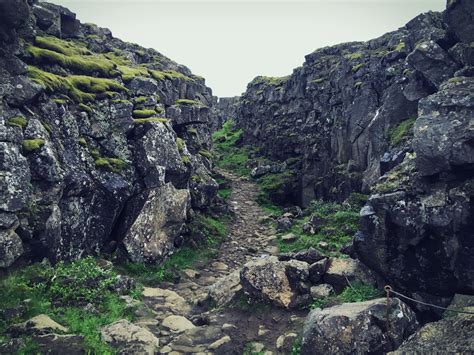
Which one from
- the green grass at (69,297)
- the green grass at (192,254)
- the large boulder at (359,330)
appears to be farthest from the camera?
the green grass at (192,254)

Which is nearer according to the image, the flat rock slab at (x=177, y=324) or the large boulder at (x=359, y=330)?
the large boulder at (x=359, y=330)

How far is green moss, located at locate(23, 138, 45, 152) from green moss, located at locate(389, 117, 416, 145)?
839 inches

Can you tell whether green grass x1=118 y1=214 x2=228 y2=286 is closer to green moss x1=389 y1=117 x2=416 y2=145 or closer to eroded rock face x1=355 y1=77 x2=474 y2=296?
eroded rock face x1=355 y1=77 x2=474 y2=296

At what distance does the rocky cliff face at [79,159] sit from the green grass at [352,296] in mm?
10237

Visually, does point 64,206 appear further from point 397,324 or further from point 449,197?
point 449,197

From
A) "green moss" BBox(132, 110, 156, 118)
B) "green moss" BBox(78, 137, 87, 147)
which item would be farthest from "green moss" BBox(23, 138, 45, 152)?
"green moss" BBox(132, 110, 156, 118)

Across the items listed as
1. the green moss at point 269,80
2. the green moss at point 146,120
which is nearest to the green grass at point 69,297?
the green moss at point 146,120

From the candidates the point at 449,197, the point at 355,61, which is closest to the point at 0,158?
the point at 449,197

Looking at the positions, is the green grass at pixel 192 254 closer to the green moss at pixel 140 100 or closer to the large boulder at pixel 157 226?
the large boulder at pixel 157 226

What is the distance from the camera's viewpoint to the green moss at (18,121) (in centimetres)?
1664

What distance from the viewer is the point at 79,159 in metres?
19.6

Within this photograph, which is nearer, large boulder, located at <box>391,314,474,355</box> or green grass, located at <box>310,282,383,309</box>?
large boulder, located at <box>391,314,474,355</box>

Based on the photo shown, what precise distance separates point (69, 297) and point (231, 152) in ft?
193

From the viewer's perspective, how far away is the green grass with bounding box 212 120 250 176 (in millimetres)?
58812
